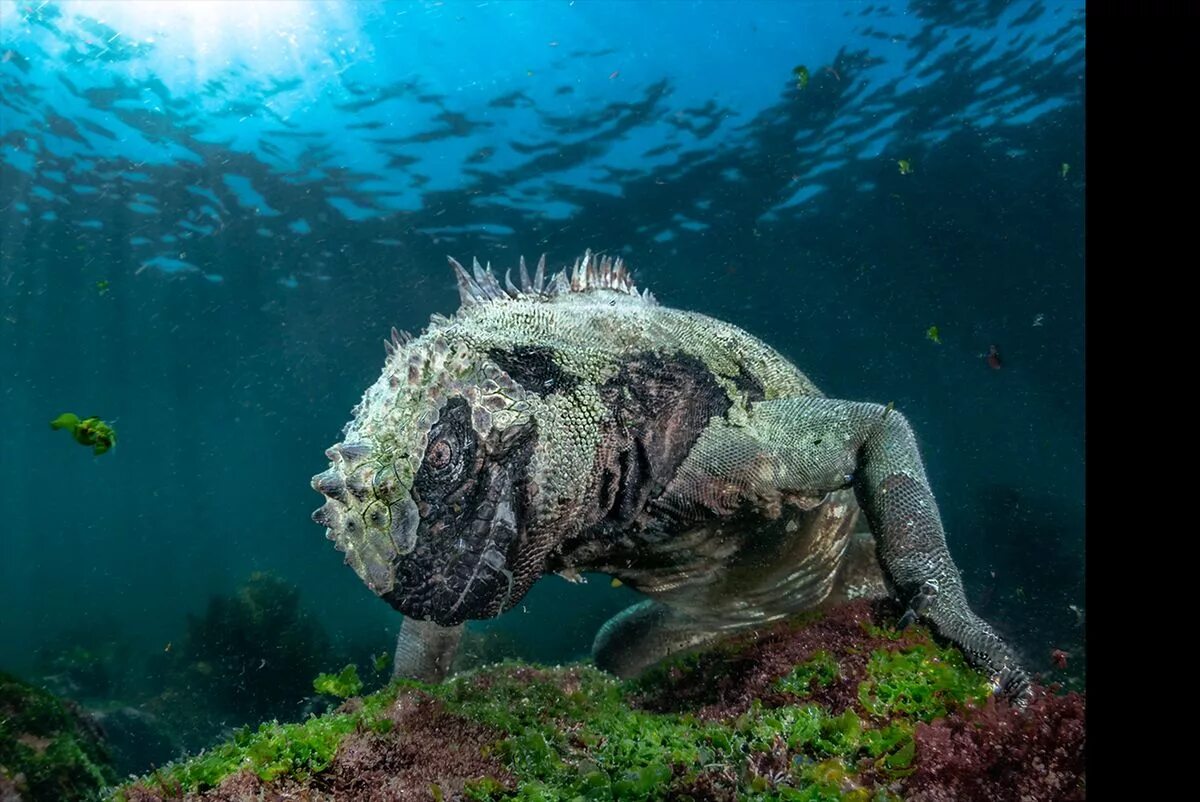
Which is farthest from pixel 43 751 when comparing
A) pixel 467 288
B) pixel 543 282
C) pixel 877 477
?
pixel 877 477

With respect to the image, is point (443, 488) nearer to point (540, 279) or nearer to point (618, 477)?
point (618, 477)

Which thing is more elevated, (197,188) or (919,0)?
(919,0)

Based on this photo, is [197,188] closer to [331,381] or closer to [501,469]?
[331,381]

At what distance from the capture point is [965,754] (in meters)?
2.29

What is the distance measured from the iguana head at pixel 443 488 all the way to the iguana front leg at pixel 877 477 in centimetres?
136

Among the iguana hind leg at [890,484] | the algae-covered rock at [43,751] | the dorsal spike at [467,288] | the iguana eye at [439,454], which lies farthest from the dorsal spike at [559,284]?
the algae-covered rock at [43,751]

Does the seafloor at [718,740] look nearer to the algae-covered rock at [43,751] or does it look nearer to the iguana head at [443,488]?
the iguana head at [443,488]

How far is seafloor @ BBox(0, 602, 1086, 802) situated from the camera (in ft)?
7.29

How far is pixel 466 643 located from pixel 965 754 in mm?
13759

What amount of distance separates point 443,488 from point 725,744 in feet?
5.09

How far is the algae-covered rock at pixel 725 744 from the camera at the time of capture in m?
2.21

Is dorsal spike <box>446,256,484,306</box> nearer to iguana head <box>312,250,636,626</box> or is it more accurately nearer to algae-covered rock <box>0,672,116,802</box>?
iguana head <box>312,250,636,626</box>

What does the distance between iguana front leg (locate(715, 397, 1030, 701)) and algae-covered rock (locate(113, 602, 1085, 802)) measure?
0.23 meters

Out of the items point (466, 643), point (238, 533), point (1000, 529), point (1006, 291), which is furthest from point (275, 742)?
point (238, 533)
